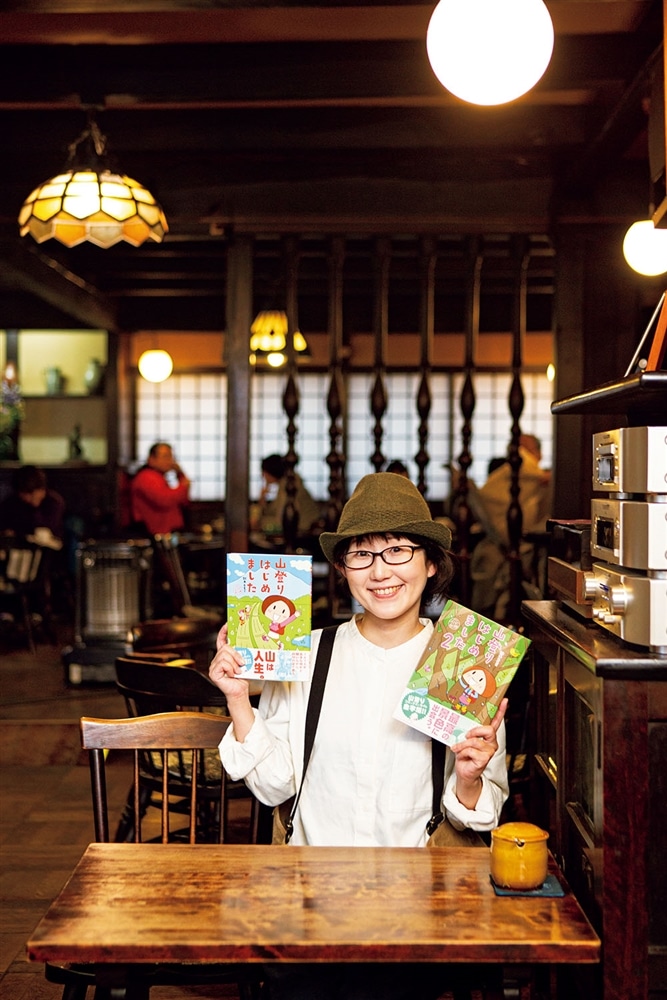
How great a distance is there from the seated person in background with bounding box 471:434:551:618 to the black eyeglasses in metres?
4.32

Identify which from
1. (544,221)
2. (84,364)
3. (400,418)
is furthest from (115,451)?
(544,221)

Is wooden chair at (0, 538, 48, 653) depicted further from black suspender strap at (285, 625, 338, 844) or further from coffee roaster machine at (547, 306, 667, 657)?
coffee roaster machine at (547, 306, 667, 657)

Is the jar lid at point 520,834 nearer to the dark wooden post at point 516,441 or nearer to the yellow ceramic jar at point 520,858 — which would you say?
the yellow ceramic jar at point 520,858

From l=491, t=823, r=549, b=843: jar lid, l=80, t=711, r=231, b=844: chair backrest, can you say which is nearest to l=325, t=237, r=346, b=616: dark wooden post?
l=80, t=711, r=231, b=844: chair backrest

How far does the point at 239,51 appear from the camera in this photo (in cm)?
448

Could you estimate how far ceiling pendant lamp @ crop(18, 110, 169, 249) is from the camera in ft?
13.2

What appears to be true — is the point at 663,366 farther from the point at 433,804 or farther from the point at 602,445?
the point at 433,804

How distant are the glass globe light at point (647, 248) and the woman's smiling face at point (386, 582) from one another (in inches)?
101

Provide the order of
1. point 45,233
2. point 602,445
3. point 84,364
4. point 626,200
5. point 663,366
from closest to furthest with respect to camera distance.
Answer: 1. point 663,366
2. point 602,445
3. point 45,233
4. point 626,200
5. point 84,364

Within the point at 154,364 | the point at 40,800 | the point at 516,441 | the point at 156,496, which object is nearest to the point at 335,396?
the point at 516,441

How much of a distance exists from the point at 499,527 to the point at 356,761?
4.51 metres

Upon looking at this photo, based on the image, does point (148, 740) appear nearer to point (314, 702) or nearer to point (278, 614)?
point (314, 702)

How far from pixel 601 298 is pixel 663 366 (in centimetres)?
373

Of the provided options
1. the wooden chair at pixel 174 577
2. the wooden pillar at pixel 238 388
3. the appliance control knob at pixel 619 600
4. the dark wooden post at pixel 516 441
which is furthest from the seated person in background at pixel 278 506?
the appliance control knob at pixel 619 600
